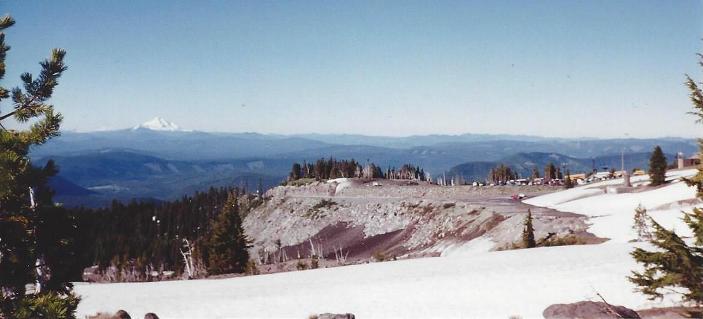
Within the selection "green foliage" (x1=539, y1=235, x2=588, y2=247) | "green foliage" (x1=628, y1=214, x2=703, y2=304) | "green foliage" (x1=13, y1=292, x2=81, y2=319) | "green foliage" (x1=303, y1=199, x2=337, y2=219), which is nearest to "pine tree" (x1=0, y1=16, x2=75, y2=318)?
"green foliage" (x1=13, y1=292, x2=81, y2=319)

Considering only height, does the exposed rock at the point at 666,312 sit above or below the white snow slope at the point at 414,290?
above

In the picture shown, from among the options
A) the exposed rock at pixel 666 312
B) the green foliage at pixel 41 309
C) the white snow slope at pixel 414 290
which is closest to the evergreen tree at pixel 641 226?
the white snow slope at pixel 414 290

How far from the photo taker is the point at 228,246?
47.4 meters

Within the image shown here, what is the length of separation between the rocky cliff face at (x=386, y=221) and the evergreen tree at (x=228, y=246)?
50.5 feet

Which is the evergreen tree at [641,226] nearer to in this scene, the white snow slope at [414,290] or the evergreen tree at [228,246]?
the white snow slope at [414,290]

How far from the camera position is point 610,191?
57.1 m

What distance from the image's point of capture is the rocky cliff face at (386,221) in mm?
45594

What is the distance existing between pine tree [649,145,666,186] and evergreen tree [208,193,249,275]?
48.5 meters

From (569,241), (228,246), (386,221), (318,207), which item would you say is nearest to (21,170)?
(569,241)

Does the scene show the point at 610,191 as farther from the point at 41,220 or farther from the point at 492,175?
the point at 492,175

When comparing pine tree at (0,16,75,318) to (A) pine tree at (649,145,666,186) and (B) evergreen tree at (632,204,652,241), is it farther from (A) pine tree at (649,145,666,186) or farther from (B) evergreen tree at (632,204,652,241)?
(A) pine tree at (649,145,666,186)

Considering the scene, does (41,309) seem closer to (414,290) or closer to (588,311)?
(588,311)

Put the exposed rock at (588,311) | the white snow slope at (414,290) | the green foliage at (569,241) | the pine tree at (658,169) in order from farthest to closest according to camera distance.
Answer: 1. the pine tree at (658,169)
2. the green foliage at (569,241)
3. the white snow slope at (414,290)
4. the exposed rock at (588,311)

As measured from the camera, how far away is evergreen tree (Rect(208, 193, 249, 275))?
46.2 metres
